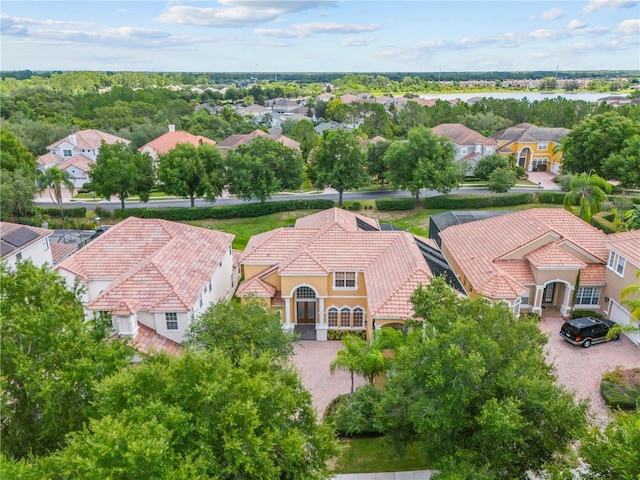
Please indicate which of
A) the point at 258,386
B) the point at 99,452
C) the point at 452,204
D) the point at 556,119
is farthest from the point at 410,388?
the point at 556,119

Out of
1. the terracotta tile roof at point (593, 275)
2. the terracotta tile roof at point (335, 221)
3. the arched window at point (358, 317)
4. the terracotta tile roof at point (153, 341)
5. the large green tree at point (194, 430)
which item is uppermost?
the large green tree at point (194, 430)

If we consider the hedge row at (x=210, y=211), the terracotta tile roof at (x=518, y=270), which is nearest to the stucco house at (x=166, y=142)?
the hedge row at (x=210, y=211)

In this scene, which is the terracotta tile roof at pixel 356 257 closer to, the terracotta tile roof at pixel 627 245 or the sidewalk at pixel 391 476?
the sidewalk at pixel 391 476

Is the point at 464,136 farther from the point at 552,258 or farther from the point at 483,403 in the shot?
the point at 483,403

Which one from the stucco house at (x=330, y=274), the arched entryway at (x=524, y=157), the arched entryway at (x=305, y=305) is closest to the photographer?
the stucco house at (x=330, y=274)

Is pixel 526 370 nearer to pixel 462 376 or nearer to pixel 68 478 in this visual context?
pixel 462 376

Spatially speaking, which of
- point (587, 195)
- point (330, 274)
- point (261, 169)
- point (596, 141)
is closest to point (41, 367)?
point (330, 274)

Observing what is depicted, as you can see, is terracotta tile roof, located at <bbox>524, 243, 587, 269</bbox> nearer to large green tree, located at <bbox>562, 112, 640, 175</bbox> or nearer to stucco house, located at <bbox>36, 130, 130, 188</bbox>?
large green tree, located at <bbox>562, 112, 640, 175</bbox>
